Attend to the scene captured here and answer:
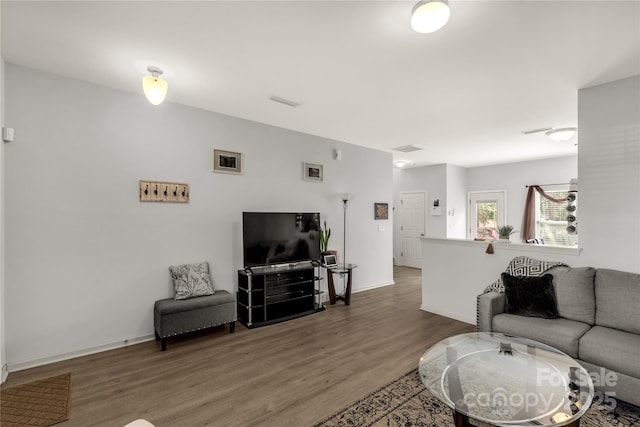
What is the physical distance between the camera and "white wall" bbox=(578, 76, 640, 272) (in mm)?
2822

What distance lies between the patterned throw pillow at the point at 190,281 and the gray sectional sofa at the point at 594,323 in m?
→ 3.10

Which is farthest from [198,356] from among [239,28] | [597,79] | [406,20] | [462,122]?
[597,79]

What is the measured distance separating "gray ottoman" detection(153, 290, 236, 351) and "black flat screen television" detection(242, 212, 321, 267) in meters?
0.62

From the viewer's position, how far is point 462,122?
167 inches

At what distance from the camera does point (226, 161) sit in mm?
3945

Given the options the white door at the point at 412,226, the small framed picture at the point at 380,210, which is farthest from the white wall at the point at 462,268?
the white door at the point at 412,226

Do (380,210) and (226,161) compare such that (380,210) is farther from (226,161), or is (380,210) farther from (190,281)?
(190,281)

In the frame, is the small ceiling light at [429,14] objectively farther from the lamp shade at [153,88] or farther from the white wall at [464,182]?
the white wall at [464,182]

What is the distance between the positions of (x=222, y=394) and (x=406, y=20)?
10.3 feet

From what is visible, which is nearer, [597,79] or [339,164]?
[597,79]

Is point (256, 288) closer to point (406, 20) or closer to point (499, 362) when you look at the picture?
point (499, 362)

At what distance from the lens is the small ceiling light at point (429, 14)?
1.73 metres

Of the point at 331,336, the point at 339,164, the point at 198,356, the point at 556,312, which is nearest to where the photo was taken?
the point at 556,312

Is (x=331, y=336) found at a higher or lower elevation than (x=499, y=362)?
lower
